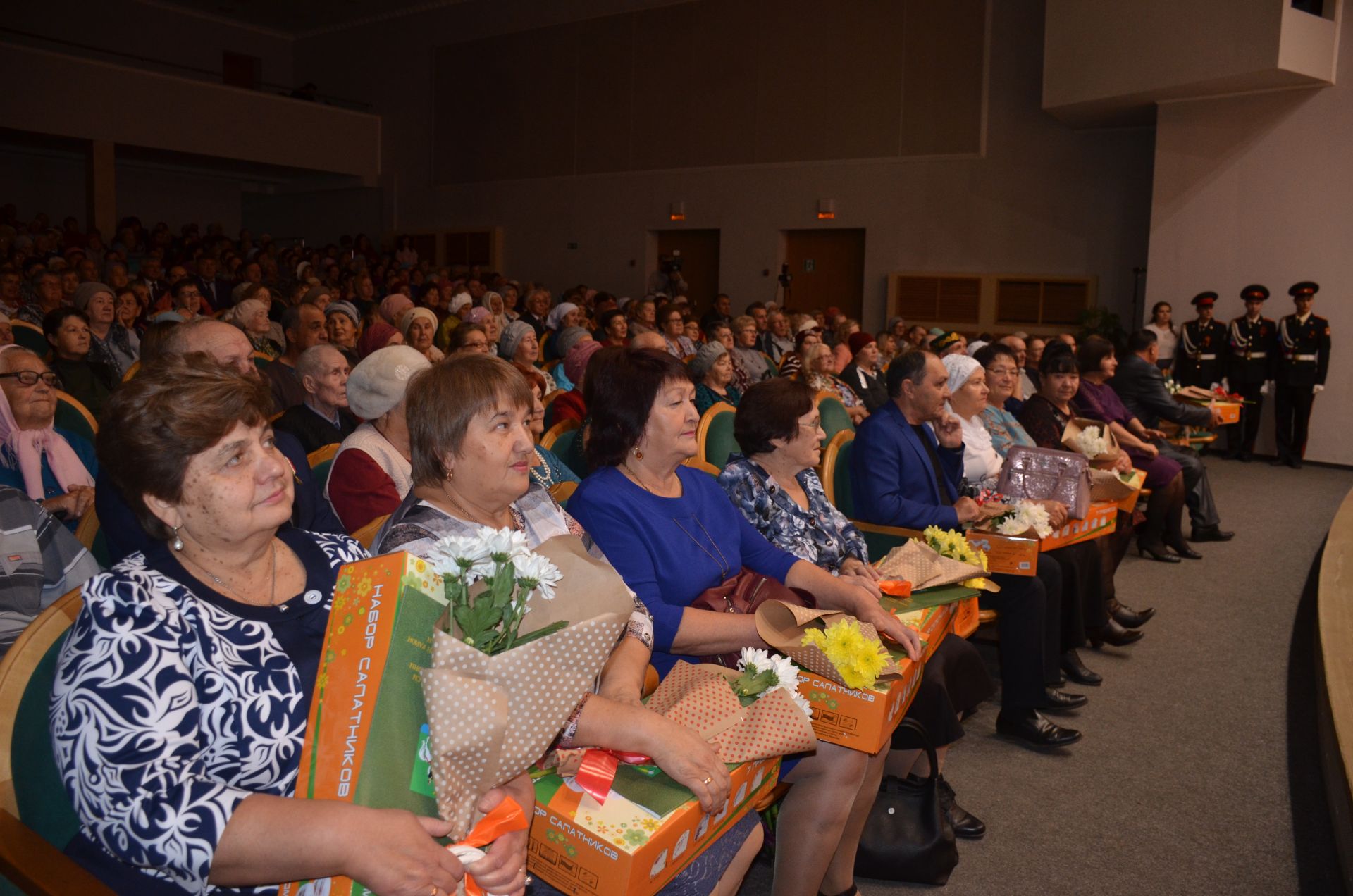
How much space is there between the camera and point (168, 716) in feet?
3.81

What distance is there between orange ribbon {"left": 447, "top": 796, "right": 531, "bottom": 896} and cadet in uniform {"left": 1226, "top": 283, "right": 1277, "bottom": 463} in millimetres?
9772

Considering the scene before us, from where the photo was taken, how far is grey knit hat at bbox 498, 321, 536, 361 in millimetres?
5805

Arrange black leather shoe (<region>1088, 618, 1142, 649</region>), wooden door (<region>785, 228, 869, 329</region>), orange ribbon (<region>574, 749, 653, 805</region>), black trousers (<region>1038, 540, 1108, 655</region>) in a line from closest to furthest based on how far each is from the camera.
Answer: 1. orange ribbon (<region>574, 749, 653, 805</region>)
2. black trousers (<region>1038, 540, 1108, 655</region>)
3. black leather shoe (<region>1088, 618, 1142, 649</region>)
4. wooden door (<region>785, 228, 869, 329</region>)

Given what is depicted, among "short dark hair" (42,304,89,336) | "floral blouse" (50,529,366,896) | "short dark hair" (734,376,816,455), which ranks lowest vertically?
"floral blouse" (50,529,366,896)

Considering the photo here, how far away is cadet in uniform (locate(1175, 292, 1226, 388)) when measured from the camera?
31.5 feet

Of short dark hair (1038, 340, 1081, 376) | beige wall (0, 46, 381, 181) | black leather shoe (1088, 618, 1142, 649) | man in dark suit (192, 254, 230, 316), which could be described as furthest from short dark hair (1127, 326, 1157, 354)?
beige wall (0, 46, 381, 181)

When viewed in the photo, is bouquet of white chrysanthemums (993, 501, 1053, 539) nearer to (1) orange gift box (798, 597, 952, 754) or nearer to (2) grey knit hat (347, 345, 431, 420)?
(1) orange gift box (798, 597, 952, 754)

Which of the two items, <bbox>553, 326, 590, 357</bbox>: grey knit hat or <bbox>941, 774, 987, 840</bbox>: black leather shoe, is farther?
<bbox>553, 326, 590, 357</bbox>: grey knit hat

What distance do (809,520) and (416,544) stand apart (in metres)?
1.38

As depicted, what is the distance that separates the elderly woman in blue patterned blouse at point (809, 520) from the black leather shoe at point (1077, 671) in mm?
1103

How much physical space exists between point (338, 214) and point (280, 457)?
17.7m

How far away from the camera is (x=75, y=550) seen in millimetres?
1954

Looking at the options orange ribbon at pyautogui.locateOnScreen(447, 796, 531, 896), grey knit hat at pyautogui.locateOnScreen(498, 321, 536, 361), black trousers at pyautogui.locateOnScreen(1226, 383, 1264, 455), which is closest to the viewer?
orange ribbon at pyautogui.locateOnScreen(447, 796, 531, 896)

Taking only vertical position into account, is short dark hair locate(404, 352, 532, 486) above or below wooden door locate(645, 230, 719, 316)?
below
